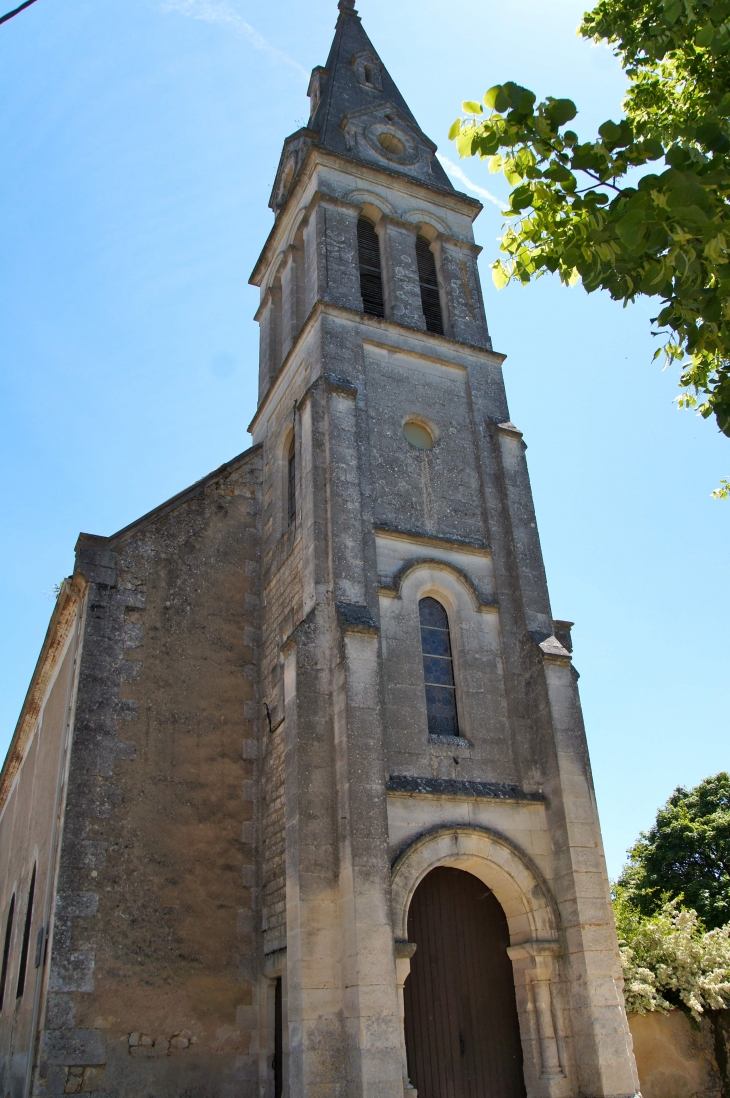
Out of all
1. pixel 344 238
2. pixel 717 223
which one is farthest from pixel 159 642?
pixel 717 223

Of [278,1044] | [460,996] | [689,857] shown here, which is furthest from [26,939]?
[689,857]

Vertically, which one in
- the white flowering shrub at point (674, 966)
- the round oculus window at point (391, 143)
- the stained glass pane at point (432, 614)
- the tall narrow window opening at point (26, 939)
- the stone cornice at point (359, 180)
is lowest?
the white flowering shrub at point (674, 966)

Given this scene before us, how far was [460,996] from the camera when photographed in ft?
34.3

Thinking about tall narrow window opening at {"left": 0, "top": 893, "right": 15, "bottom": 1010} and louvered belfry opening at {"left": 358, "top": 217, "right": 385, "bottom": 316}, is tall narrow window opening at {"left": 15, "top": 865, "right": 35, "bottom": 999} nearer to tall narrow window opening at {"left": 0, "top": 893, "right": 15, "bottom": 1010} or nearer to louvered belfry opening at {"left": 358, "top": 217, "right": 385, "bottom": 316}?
tall narrow window opening at {"left": 0, "top": 893, "right": 15, "bottom": 1010}

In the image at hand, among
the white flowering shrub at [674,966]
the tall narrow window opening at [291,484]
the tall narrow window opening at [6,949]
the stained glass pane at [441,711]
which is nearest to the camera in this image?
the stained glass pane at [441,711]

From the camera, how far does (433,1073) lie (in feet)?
32.7

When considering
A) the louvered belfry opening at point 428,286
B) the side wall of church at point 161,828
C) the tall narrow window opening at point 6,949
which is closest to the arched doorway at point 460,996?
the side wall of church at point 161,828

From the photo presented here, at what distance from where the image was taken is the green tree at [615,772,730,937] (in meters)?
24.6

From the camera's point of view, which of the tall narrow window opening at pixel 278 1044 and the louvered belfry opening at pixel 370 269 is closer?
the tall narrow window opening at pixel 278 1044

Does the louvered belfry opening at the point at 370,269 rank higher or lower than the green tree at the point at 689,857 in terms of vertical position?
higher

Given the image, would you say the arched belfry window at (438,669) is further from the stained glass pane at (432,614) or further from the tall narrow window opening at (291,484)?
the tall narrow window opening at (291,484)

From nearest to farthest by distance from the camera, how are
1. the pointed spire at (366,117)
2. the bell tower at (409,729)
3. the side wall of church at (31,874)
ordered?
the bell tower at (409,729) < the side wall of church at (31,874) < the pointed spire at (366,117)

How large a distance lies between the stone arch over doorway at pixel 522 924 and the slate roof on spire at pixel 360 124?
1201 cm

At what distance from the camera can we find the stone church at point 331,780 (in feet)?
32.0
